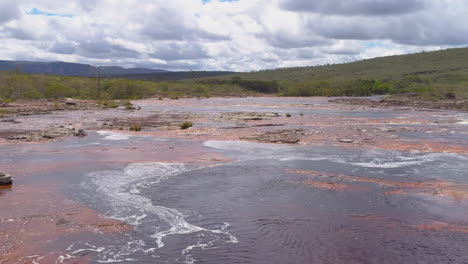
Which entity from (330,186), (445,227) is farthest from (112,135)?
(445,227)

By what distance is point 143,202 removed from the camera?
1511cm

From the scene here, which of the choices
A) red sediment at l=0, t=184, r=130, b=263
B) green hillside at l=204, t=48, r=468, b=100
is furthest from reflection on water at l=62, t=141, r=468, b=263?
green hillside at l=204, t=48, r=468, b=100

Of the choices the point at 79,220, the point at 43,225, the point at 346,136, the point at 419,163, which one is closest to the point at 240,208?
the point at 79,220

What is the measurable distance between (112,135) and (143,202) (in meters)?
18.1

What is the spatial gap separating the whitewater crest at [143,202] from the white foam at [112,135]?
988 centimetres

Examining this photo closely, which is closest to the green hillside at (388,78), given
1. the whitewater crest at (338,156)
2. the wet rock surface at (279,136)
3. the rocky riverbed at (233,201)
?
the wet rock surface at (279,136)

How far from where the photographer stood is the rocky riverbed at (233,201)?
11.0 m

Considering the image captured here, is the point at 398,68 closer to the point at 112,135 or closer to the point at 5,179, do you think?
the point at 112,135

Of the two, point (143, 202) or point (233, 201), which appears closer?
point (143, 202)

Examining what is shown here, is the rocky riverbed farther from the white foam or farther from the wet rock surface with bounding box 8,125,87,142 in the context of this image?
the white foam

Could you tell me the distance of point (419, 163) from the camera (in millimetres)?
21938

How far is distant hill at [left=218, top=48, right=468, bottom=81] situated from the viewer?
452 feet

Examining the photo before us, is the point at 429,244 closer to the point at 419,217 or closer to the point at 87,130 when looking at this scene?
the point at 419,217

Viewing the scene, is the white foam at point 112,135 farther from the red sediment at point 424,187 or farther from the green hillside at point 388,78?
the green hillside at point 388,78
